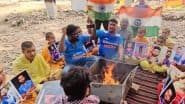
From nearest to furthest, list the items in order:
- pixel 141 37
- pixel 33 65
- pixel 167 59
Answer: pixel 33 65
pixel 167 59
pixel 141 37

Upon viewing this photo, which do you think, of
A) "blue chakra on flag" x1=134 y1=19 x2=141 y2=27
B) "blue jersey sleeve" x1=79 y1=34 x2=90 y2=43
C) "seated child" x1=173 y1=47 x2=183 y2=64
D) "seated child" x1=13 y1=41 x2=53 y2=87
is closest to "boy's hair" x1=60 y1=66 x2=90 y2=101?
"seated child" x1=13 y1=41 x2=53 y2=87

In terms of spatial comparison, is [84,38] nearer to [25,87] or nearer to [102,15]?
[102,15]

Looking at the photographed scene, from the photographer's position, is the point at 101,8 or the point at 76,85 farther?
the point at 101,8

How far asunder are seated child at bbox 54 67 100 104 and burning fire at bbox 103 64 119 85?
2119 millimetres

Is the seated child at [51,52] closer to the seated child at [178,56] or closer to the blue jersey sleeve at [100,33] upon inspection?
the blue jersey sleeve at [100,33]

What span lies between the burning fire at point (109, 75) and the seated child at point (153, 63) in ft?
3.72

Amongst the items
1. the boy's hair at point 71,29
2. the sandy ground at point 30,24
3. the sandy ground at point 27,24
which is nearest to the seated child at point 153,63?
the boy's hair at point 71,29

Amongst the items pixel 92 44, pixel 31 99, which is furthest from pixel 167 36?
pixel 31 99

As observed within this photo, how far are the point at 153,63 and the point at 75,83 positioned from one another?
4.00 metres

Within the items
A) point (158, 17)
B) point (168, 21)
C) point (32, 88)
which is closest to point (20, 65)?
point (32, 88)

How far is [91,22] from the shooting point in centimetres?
771

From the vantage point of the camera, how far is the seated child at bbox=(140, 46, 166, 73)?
6766 mm

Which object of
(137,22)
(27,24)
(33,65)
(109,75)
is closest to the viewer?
(109,75)

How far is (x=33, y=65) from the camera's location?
595cm
